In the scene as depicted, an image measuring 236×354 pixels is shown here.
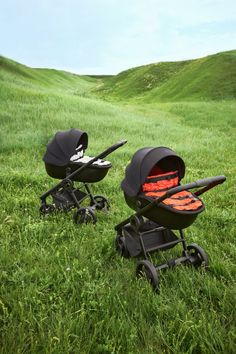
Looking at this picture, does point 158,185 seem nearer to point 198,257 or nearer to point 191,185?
point 191,185

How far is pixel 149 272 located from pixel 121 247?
2.60ft

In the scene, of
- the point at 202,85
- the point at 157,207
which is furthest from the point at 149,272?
the point at 202,85

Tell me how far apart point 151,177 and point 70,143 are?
1.93m

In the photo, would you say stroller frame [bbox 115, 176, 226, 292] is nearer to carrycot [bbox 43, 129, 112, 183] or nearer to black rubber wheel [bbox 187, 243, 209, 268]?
black rubber wheel [bbox 187, 243, 209, 268]

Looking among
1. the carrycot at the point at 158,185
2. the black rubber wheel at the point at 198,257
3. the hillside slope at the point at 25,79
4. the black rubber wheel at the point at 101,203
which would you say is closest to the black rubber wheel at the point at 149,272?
the carrycot at the point at 158,185

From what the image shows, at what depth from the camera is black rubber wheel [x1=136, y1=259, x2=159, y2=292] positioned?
3.45m

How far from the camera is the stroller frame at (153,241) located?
11.3 feet

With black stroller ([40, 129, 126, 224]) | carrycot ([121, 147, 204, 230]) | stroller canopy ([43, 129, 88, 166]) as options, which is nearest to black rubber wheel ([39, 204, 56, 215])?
black stroller ([40, 129, 126, 224])

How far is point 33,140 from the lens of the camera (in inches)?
414

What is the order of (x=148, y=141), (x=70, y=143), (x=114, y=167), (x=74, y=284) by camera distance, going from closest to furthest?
1. (x=74, y=284)
2. (x=70, y=143)
3. (x=114, y=167)
4. (x=148, y=141)

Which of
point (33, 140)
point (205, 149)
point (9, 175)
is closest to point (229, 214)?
point (9, 175)

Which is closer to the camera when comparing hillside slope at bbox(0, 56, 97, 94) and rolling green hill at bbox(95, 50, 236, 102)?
hillside slope at bbox(0, 56, 97, 94)

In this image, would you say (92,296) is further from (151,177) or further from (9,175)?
(9,175)

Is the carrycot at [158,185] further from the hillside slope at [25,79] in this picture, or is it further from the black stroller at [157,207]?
the hillside slope at [25,79]
